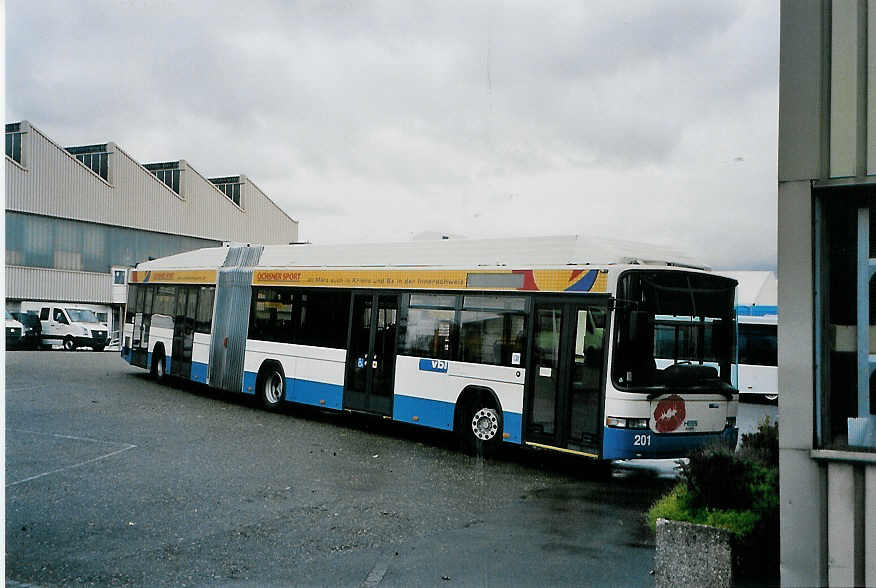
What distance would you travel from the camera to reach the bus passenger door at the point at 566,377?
31.5 ft

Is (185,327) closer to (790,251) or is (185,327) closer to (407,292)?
(407,292)

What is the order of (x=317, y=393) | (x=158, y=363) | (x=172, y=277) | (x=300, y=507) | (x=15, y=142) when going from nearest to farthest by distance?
(x=300, y=507)
(x=15, y=142)
(x=317, y=393)
(x=172, y=277)
(x=158, y=363)

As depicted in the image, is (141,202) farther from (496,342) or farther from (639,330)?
(639,330)

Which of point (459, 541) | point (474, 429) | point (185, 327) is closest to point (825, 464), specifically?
point (459, 541)

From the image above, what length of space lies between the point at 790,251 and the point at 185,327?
47.5ft

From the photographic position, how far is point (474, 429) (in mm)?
11031

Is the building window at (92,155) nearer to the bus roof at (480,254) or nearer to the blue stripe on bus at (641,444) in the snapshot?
the bus roof at (480,254)

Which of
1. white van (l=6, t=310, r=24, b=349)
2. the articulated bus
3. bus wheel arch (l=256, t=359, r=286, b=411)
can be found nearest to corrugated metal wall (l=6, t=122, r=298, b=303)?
the articulated bus

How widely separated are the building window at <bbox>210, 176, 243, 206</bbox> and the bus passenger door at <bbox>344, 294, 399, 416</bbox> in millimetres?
5466

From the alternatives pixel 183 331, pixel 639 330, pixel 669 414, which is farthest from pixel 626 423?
pixel 183 331

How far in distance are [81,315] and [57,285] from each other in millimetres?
8747

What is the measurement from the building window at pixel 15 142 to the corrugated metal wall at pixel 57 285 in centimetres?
701

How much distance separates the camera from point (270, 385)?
15.0 meters

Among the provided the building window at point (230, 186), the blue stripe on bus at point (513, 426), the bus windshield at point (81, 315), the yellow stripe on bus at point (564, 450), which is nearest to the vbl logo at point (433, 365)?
the blue stripe on bus at point (513, 426)
